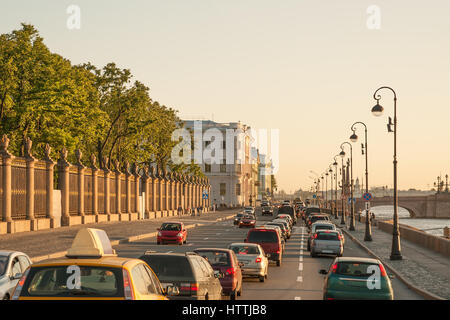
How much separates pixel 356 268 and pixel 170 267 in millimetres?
5210

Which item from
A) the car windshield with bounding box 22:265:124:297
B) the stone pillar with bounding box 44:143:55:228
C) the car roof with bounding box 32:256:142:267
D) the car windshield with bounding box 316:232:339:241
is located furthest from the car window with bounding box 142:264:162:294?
the stone pillar with bounding box 44:143:55:228

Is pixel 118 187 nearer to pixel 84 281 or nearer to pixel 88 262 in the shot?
pixel 84 281

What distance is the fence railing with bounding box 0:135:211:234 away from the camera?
41.2 m

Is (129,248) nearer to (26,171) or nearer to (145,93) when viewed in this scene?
(26,171)

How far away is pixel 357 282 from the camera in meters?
16.7

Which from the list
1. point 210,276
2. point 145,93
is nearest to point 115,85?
point 145,93

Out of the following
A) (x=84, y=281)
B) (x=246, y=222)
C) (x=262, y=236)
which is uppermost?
(x=84, y=281)

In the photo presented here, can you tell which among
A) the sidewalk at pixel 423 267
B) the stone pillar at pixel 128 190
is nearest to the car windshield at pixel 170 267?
the sidewalk at pixel 423 267

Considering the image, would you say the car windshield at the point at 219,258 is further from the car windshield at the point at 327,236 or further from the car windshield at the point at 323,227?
the car windshield at the point at 323,227

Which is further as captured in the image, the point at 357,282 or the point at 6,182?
the point at 6,182

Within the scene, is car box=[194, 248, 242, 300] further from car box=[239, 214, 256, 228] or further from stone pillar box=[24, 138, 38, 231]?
car box=[239, 214, 256, 228]

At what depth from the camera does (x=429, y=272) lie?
90.1 ft

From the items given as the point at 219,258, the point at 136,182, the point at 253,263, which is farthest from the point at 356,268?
the point at 136,182

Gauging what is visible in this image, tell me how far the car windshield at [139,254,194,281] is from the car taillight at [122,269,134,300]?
4.70m
